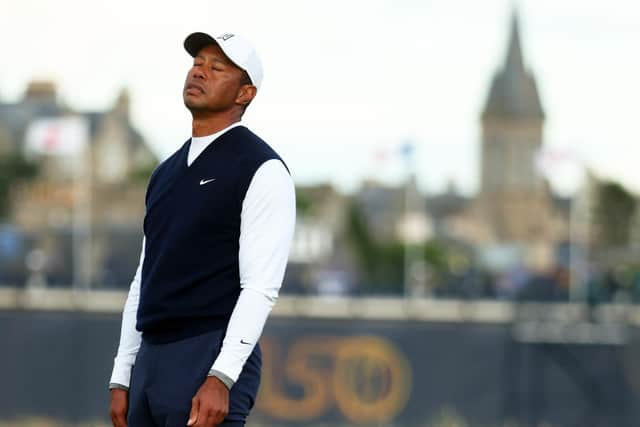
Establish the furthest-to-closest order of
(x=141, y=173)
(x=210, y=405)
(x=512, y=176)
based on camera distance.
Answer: (x=512, y=176)
(x=141, y=173)
(x=210, y=405)

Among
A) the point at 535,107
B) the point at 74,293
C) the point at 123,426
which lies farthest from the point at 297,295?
the point at 535,107

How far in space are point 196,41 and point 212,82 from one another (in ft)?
0.35

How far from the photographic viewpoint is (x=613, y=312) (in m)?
24.8

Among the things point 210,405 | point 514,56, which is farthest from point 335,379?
point 514,56

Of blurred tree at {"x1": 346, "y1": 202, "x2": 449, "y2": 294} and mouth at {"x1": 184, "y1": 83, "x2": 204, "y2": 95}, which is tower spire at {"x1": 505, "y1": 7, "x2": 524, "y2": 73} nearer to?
blurred tree at {"x1": 346, "y1": 202, "x2": 449, "y2": 294}

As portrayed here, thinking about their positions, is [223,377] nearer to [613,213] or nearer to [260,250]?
[260,250]

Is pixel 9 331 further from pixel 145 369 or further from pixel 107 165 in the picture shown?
pixel 107 165

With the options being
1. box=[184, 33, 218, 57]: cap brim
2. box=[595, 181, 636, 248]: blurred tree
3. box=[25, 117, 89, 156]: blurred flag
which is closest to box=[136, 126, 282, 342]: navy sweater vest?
box=[184, 33, 218, 57]: cap brim

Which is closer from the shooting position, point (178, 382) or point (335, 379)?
point (178, 382)

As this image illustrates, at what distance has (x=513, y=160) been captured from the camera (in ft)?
537

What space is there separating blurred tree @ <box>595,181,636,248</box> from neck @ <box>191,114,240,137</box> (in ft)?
356

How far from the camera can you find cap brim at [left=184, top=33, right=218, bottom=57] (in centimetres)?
391

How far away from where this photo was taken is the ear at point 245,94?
3.97 metres

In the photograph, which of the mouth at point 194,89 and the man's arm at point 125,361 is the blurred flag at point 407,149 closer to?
the man's arm at point 125,361
